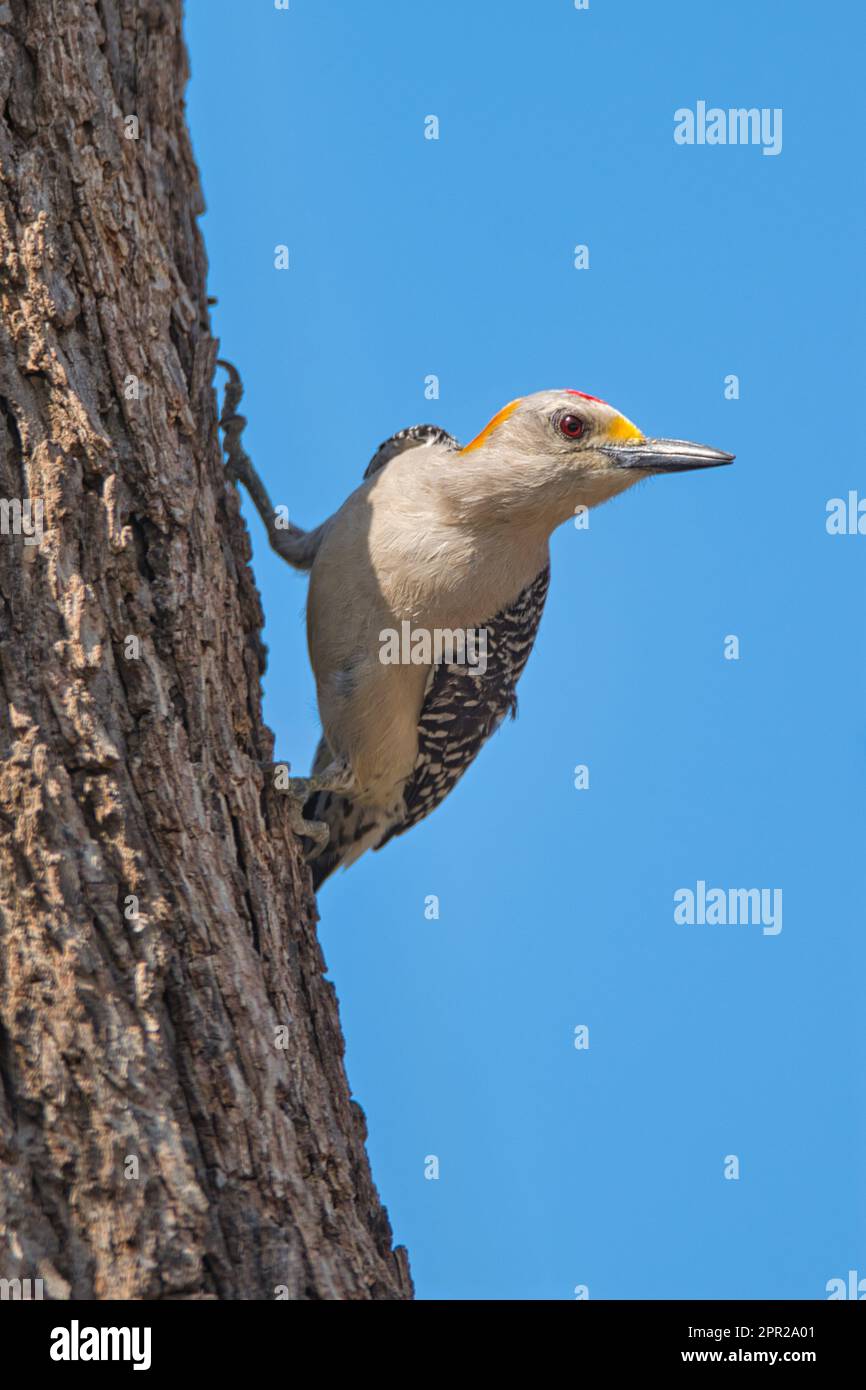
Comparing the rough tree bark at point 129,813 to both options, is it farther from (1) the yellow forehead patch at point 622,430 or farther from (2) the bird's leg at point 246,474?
(1) the yellow forehead patch at point 622,430

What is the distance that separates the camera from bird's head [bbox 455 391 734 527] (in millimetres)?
7000

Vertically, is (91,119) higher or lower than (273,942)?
higher

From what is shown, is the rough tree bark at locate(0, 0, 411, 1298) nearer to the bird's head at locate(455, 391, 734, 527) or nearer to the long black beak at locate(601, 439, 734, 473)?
the bird's head at locate(455, 391, 734, 527)

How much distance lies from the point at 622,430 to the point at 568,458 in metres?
0.29

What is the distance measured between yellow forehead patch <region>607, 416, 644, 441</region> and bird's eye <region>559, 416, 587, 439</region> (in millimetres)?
134

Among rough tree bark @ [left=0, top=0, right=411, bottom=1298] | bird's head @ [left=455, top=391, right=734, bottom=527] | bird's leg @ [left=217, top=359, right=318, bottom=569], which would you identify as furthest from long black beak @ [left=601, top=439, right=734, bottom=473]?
rough tree bark @ [left=0, top=0, right=411, bottom=1298]

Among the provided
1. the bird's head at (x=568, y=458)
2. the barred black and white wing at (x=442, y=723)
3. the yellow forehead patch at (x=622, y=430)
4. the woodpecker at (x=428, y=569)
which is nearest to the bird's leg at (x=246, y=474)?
the woodpecker at (x=428, y=569)

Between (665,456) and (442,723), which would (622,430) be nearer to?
(665,456)

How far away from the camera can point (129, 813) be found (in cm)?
445

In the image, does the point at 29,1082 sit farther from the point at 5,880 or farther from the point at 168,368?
the point at 168,368

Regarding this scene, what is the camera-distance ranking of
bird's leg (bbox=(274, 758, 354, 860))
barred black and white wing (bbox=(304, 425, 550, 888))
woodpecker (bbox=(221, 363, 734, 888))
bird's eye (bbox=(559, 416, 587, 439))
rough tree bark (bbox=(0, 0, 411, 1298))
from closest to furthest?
rough tree bark (bbox=(0, 0, 411, 1298)), bird's leg (bbox=(274, 758, 354, 860)), woodpecker (bbox=(221, 363, 734, 888)), bird's eye (bbox=(559, 416, 587, 439)), barred black and white wing (bbox=(304, 425, 550, 888))

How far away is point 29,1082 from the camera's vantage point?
4.07 m
